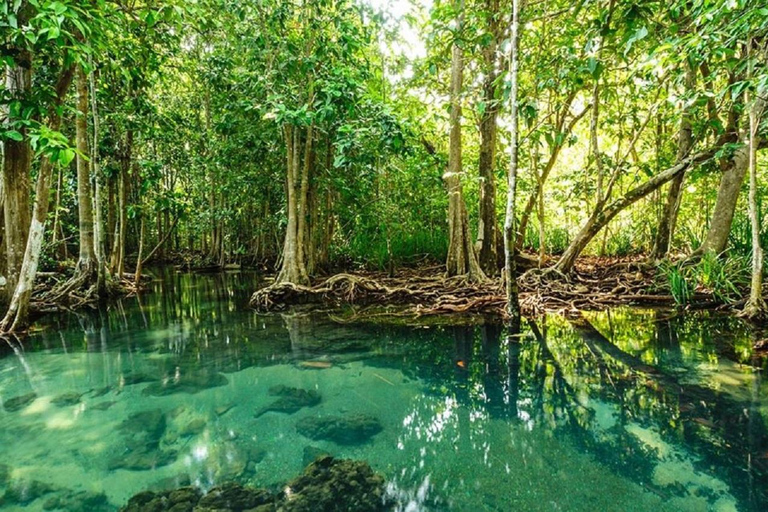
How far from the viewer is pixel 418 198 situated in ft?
34.6

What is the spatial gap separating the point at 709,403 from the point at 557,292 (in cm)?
399

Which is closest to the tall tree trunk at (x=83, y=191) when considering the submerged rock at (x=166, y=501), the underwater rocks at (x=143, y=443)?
the underwater rocks at (x=143, y=443)

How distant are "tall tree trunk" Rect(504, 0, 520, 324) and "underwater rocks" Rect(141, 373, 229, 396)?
3.82 meters

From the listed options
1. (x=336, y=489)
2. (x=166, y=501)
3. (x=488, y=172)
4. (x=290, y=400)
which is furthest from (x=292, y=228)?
(x=336, y=489)

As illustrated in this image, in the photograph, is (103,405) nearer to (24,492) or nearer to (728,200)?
(24,492)

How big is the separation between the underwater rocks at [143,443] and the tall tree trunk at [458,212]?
5785mm

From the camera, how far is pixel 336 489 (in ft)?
7.30

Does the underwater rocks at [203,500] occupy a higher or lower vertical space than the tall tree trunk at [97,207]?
lower

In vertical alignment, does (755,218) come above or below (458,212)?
below

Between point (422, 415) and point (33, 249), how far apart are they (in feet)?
18.9

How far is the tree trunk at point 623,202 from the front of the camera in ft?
22.2

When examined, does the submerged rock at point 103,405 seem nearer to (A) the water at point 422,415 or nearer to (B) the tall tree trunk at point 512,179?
(A) the water at point 422,415

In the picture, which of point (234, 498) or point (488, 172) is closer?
point (234, 498)

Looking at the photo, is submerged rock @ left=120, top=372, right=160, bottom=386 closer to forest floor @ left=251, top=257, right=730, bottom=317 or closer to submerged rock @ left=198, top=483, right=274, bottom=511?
submerged rock @ left=198, top=483, right=274, bottom=511
